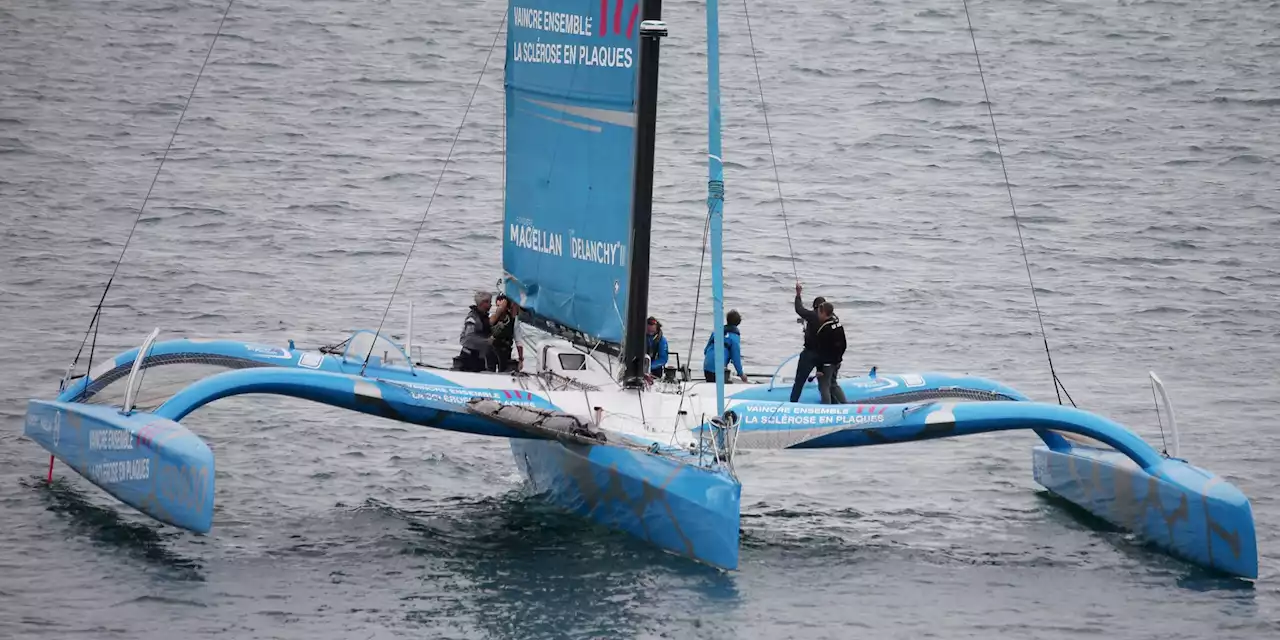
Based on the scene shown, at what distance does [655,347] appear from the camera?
20.2 metres

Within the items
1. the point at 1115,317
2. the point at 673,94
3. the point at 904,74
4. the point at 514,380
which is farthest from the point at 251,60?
the point at 514,380

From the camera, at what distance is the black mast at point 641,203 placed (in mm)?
18453

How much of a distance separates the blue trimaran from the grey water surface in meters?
0.52

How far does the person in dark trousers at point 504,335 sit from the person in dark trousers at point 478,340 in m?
0.08

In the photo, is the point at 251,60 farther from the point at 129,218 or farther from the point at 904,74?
the point at 904,74

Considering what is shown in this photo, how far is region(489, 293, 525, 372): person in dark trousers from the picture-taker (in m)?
20.3

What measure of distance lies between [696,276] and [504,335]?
12.0 metres

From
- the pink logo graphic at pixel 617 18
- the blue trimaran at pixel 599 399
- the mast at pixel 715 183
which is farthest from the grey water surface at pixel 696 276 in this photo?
the pink logo graphic at pixel 617 18

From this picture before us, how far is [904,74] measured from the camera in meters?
47.2

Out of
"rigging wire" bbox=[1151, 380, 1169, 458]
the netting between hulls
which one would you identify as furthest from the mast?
the netting between hulls

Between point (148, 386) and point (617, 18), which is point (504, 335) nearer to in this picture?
point (617, 18)

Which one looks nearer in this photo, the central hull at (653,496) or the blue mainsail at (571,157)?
the central hull at (653,496)

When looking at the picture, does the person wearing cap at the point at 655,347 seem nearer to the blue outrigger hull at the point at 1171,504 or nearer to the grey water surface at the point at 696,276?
the grey water surface at the point at 696,276

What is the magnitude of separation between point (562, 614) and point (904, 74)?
3399cm
